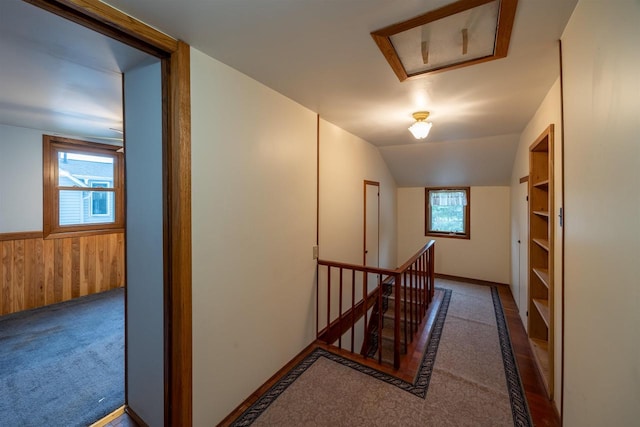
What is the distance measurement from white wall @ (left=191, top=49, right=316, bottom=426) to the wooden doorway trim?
6 cm

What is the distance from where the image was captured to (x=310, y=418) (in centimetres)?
174

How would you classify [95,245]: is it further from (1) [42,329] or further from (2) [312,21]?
(2) [312,21]

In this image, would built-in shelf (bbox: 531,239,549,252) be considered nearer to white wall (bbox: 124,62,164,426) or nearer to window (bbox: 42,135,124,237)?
white wall (bbox: 124,62,164,426)

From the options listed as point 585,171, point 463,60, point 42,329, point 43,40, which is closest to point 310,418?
point 585,171

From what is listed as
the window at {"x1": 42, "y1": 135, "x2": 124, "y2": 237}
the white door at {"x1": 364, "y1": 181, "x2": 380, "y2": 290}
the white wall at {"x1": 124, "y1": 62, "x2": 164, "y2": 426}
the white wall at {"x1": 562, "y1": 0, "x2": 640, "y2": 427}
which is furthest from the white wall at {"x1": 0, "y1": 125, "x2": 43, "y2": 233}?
the white wall at {"x1": 562, "y1": 0, "x2": 640, "y2": 427}

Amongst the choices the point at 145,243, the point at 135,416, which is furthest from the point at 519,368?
the point at 145,243

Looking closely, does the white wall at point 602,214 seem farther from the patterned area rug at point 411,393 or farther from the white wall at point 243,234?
the white wall at point 243,234

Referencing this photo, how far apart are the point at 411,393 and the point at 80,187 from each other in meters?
5.23

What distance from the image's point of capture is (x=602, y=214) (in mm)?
1027

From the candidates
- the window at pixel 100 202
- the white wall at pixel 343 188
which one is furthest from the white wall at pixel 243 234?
the window at pixel 100 202

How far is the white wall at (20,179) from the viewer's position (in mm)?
3285

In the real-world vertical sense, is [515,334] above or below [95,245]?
below

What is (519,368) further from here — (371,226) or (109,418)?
(109,418)

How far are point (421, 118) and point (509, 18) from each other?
4.73ft
